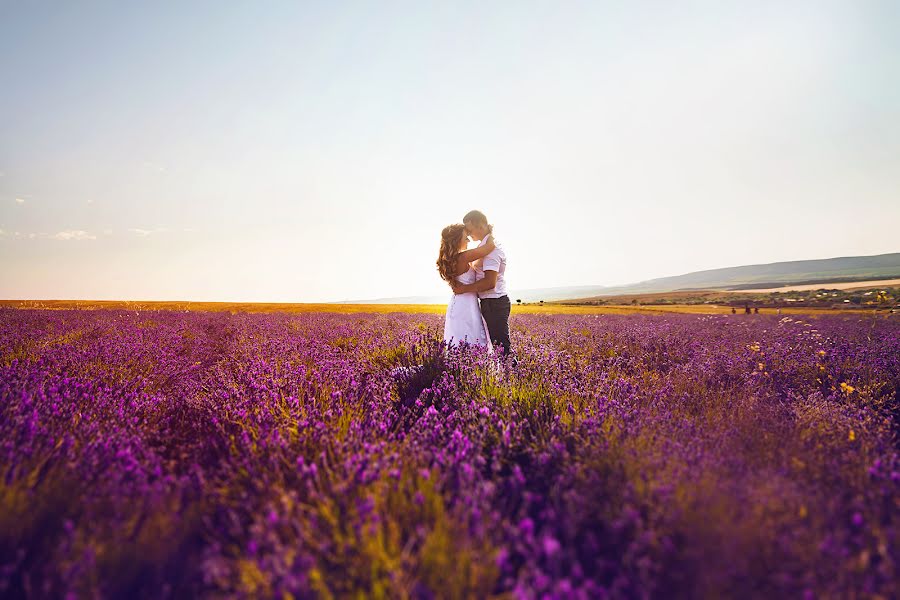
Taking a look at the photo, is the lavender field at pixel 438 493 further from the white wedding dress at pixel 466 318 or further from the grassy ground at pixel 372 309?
the grassy ground at pixel 372 309

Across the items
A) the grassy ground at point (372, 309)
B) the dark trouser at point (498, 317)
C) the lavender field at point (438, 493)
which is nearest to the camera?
the lavender field at point (438, 493)

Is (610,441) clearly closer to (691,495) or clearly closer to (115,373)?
(691,495)

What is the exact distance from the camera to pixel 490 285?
487 centimetres

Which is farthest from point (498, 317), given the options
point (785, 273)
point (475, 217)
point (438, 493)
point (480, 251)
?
point (785, 273)

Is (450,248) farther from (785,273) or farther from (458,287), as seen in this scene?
(785,273)

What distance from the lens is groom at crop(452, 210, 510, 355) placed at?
16.0ft

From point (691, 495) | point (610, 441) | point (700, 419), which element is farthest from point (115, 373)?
point (700, 419)

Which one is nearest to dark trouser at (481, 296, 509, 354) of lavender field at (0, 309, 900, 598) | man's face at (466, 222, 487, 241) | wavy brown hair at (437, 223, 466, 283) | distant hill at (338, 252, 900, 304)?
wavy brown hair at (437, 223, 466, 283)

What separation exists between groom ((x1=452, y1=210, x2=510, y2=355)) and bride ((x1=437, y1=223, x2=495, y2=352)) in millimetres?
86

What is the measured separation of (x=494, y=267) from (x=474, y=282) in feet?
1.17

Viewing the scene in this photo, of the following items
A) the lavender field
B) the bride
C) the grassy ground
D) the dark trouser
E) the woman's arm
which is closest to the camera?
the lavender field

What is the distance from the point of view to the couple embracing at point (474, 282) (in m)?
4.89

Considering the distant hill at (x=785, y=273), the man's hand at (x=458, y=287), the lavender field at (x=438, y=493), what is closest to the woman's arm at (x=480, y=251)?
the man's hand at (x=458, y=287)

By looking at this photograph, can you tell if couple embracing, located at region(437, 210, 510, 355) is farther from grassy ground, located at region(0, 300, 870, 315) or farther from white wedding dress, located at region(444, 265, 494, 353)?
grassy ground, located at region(0, 300, 870, 315)
